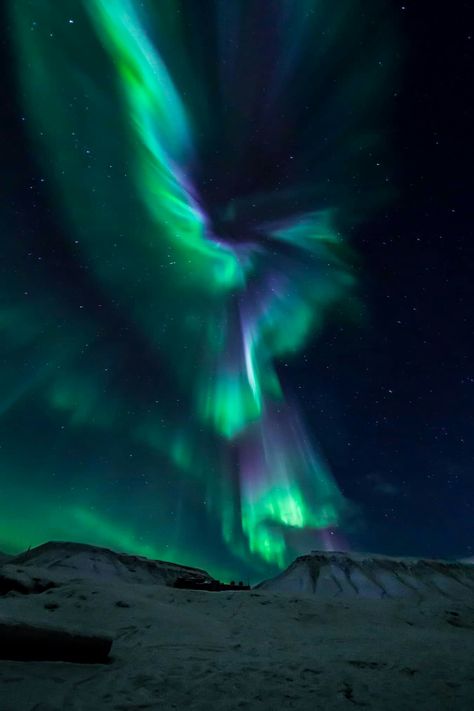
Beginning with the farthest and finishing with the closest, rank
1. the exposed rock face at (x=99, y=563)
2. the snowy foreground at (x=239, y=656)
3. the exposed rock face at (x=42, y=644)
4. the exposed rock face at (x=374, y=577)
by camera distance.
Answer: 1. the exposed rock face at (x=99, y=563)
2. the exposed rock face at (x=374, y=577)
3. the exposed rock face at (x=42, y=644)
4. the snowy foreground at (x=239, y=656)

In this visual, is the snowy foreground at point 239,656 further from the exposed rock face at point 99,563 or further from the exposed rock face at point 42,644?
the exposed rock face at point 99,563

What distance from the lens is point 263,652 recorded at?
8.08 m

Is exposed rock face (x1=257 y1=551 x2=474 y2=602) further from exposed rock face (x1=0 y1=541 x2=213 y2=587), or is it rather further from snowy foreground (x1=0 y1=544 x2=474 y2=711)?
snowy foreground (x1=0 y1=544 x2=474 y2=711)

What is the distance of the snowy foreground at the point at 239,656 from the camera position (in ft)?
16.4

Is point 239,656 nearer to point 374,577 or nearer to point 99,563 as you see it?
point 374,577

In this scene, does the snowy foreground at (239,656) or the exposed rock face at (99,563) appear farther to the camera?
the exposed rock face at (99,563)

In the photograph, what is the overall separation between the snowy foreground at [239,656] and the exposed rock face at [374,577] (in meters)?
24.4

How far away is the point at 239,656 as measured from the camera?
24.6 ft

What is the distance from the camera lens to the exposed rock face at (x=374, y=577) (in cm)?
3850

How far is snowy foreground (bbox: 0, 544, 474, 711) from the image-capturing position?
197 inches

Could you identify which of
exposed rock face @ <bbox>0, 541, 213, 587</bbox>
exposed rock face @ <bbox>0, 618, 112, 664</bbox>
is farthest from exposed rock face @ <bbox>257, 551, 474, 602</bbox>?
exposed rock face @ <bbox>0, 618, 112, 664</bbox>

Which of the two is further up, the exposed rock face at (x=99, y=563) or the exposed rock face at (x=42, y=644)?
the exposed rock face at (x=99, y=563)

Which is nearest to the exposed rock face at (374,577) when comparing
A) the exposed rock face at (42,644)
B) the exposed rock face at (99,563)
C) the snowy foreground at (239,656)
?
the exposed rock face at (99,563)

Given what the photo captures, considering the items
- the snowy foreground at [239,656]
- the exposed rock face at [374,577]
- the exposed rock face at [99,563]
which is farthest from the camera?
the exposed rock face at [99,563]
